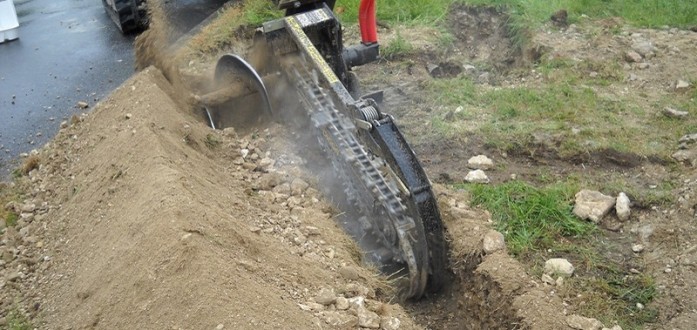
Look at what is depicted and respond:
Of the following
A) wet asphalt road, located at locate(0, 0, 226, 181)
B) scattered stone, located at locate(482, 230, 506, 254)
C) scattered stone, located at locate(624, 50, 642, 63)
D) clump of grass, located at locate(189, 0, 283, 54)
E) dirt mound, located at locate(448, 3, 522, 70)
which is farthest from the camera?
clump of grass, located at locate(189, 0, 283, 54)

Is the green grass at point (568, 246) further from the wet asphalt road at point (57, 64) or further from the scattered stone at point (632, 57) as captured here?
the wet asphalt road at point (57, 64)

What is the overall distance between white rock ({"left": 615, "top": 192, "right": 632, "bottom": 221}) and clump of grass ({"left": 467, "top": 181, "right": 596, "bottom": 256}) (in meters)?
0.23

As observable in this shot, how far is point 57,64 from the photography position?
30.1 ft

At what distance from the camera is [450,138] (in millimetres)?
6285

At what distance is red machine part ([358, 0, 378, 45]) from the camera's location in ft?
19.5

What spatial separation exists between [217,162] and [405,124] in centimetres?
183

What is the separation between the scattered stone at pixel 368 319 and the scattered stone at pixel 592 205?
2010mm

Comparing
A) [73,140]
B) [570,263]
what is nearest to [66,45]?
[73,140]

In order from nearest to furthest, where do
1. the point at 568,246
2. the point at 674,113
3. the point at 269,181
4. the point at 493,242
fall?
the point at 493,242, the point at 568,246, the point at 269,181, the point at 674,113

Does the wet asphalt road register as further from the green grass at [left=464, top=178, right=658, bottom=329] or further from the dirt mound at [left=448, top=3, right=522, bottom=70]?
the green grass at [left=464, top=178, right=658, bottom=329]

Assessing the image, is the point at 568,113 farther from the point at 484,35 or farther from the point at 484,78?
the point at 484,35

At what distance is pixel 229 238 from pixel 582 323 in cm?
204

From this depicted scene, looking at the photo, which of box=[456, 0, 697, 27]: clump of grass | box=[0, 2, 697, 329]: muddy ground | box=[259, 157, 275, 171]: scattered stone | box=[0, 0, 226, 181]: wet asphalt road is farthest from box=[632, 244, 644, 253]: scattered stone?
box=[0, 0, 226, 181]: wet asphalt road

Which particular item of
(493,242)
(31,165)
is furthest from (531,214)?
(31,165)
